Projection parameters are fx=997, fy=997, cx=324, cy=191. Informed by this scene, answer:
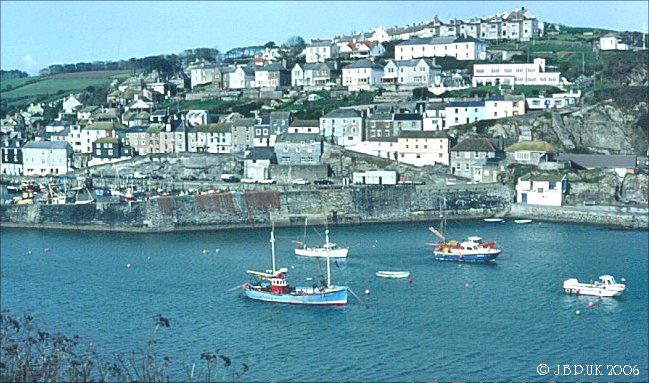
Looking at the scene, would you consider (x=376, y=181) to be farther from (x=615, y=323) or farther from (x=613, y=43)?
(x=613, y=43)

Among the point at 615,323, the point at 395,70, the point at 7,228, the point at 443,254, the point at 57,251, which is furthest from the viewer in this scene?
the point at 395,70

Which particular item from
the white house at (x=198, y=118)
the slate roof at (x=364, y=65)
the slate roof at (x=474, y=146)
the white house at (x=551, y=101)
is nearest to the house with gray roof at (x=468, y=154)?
the slate roof at (x=474, y=146)

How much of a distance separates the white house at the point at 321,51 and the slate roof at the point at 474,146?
43.6ft

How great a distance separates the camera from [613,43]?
32.7 meters

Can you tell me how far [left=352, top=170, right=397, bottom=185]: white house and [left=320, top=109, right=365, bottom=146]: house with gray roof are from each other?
8.43ft

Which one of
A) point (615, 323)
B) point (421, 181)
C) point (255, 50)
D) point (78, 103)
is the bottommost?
point (615, 323)

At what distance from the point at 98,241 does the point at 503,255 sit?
7.62 meters

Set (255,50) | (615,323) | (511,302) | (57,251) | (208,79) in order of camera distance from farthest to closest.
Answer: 1. (255,50)
2. (208,79)
3. (57,251)
4. (511,302)
5. (615,323)

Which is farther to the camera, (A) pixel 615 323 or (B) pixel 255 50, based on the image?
(B) pixel 255 50

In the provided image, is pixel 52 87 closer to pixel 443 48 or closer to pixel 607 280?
→ pixel 443 48

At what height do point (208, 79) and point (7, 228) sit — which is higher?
point (208, 79)

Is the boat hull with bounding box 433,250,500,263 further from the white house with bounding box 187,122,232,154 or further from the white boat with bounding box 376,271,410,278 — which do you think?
the white house with bounding box 187,122,232,154

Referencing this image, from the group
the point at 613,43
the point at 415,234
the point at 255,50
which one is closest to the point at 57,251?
the point at 415,234

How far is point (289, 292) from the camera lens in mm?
13727
